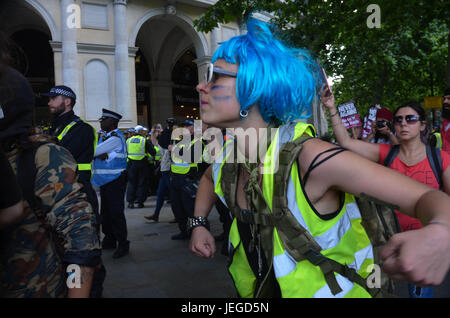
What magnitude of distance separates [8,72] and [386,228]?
1.56 metres

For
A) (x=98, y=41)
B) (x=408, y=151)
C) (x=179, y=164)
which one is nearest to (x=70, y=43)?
(x=98, y=41)

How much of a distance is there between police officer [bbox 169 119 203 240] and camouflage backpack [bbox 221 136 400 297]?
15.9 ft

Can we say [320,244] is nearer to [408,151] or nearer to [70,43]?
[408,151]

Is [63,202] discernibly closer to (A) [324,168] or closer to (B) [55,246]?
(B) [55,246]

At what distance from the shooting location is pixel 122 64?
17.2 metres

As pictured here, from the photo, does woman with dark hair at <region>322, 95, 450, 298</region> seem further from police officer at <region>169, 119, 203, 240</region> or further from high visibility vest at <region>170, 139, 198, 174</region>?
high visibility vest at <region>170, 139, 198, 174</region>

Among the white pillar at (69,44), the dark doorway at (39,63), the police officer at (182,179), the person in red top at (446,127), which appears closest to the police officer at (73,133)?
the police officer at (182,179)

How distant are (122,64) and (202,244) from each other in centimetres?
1687

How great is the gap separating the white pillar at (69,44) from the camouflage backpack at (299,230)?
53.3 ft

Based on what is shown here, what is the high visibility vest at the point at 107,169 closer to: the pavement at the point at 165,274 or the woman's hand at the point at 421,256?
the pavement at the point at 165,274

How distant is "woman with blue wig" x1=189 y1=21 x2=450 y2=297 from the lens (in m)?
1.02

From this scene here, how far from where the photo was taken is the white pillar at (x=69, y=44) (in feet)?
51.6

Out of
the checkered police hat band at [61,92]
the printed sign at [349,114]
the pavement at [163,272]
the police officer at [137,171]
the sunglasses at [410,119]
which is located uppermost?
the checkered police hat band at [61,92]
